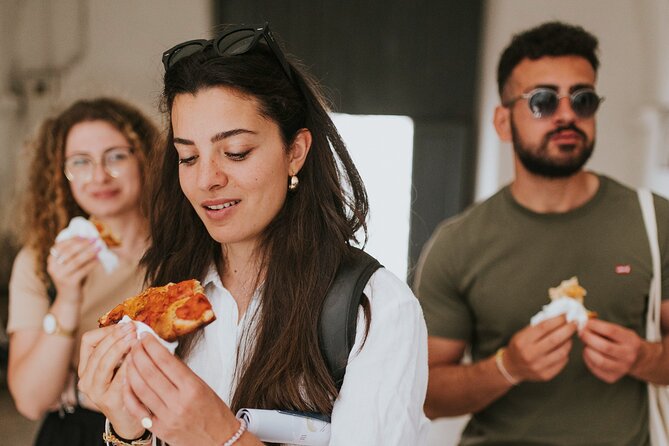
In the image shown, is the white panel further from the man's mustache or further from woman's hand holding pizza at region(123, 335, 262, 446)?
woman's hand holding pizza at region(123, 335, 262, 446)

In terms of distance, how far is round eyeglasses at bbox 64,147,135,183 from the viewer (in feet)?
6.79

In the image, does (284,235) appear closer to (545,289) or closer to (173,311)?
(173,311)

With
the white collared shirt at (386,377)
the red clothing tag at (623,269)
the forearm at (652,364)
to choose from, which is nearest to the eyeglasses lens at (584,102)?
the red clothing tag at (623,269)

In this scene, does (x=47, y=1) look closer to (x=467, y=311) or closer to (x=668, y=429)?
(x=467, y=311)

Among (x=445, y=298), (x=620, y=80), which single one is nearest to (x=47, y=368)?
(x=445, y=298)

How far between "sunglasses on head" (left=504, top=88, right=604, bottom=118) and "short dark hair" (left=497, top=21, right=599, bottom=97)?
5.1 inches

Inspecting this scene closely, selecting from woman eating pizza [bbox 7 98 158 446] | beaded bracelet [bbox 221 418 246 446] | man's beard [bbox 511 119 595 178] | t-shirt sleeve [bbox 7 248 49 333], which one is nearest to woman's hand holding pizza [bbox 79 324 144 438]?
beaded bracelet [bbox 221 418 246 446]

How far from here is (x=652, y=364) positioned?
1969mm

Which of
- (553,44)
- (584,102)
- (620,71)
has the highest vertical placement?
(620,71)

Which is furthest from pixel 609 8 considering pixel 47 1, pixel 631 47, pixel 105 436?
pixel 105 436

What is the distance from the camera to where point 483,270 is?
6.97ft

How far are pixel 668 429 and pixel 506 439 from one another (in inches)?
17.3

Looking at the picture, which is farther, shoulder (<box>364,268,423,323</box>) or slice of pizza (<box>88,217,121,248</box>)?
slice of pizza (<box>88,217,121,248</box>)

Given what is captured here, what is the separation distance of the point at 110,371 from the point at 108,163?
100 centimetres
